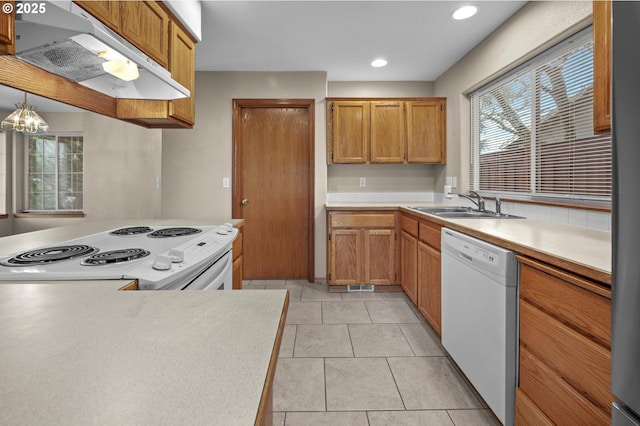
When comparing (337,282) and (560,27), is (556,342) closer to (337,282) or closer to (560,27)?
(560,27)

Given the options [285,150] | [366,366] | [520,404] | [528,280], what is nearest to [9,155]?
[366,366]

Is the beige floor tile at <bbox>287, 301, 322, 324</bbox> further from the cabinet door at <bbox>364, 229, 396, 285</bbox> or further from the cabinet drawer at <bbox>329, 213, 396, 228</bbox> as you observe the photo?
the cabinet drawer at <bbox>329, 213, 396, 228</bbox>

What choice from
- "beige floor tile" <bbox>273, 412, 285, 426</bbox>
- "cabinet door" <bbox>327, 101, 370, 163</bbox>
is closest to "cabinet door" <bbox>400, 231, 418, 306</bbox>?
"cabinet door" <bbox>327, 101, 370, 163</bbox>

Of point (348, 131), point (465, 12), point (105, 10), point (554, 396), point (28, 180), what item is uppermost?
point (465, 12)

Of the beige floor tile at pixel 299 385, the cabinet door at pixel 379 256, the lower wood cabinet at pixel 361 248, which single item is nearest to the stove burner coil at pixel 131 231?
the beige floor tile at pixel 299 385

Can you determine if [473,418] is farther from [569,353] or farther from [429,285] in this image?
A: [429,285]

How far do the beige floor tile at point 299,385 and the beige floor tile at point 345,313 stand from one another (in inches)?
26.9

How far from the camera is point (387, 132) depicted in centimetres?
385

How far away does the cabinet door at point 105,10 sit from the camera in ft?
4.99

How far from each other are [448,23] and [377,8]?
2.14 feet

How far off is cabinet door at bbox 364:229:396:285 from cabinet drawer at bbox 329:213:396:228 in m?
0.06

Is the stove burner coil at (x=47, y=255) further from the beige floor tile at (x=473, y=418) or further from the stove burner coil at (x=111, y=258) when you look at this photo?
the beige floor tile at (x=473, y=418)

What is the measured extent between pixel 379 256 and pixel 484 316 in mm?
1928

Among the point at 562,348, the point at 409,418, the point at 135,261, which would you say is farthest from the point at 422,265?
the point at 135,261
